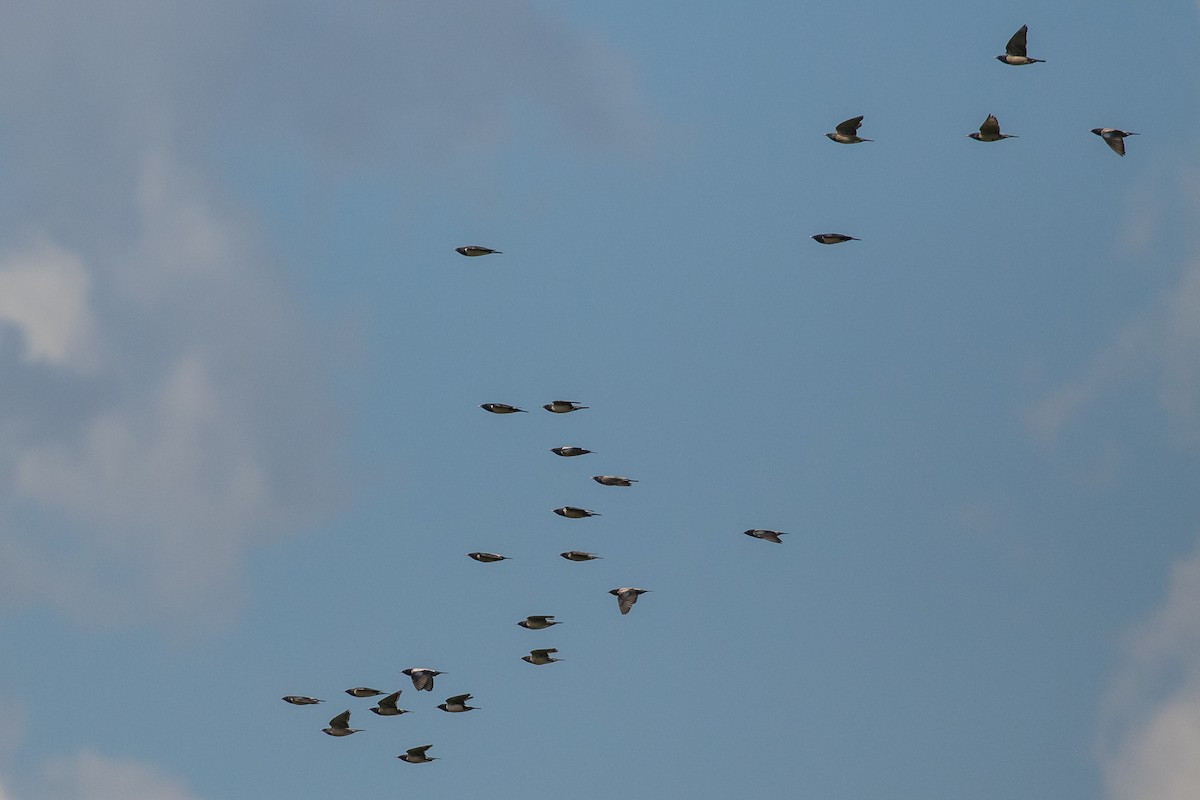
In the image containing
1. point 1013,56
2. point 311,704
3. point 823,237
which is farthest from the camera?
point 311,704

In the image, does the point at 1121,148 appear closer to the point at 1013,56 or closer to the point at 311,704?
the point at 1013,56

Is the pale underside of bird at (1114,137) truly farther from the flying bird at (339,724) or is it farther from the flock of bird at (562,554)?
the flying bird at (339,724)

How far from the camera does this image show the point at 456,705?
180375 millimetres

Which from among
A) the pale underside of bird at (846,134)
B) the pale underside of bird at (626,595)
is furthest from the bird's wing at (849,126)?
the pale underside of bird at (626,595)

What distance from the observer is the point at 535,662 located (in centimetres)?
17950

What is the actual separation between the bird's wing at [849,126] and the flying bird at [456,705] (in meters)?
52.5

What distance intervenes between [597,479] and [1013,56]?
45861 millimetres

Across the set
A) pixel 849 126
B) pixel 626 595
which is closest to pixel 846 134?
pixel 849 126

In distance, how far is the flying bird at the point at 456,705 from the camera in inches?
7032

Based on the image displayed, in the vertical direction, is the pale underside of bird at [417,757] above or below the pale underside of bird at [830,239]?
below

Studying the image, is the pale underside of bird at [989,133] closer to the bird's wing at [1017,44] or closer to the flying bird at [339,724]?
the bird's wing at [1017,44]

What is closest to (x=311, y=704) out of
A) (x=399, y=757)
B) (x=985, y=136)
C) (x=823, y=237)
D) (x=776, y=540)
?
(x=399, y=757)

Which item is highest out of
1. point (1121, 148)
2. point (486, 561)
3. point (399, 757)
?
point (1121, 148)

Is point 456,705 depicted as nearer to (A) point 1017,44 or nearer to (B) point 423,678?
(B) point 423,678
